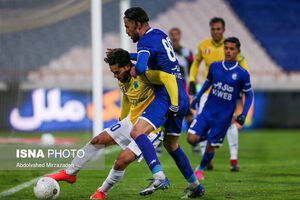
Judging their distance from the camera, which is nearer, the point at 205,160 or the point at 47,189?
the point at 47,189

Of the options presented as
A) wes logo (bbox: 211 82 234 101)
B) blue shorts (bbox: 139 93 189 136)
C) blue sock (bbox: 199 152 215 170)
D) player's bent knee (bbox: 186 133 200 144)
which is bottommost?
blue sock (bbox: 199 152 215 170)

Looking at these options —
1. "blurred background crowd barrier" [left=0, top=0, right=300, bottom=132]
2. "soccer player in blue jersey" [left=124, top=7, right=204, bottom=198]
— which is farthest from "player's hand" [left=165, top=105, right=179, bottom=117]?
"blurred background crowd barrier" [left=0, top=0, right=300, bottom=132]

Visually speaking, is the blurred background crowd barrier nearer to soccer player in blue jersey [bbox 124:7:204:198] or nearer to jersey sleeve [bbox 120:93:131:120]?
jersey sleeve [bbox 120:93:131:120]

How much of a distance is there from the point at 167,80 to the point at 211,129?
7.90 ft

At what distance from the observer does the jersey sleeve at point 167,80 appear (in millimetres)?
5094

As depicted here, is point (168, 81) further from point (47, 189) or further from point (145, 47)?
point (47, 189)

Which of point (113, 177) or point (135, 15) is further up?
point (135, 15)

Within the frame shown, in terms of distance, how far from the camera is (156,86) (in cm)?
522

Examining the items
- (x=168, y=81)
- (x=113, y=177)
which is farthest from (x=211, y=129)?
(x=113, y=177)

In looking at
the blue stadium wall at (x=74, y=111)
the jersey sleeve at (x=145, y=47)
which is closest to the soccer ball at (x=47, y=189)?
the jersey sleeve at (x=145, y=47)

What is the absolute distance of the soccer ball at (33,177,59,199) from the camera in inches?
203

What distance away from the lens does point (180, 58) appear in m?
10.3

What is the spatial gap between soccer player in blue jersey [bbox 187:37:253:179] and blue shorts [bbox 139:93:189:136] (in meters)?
1.98

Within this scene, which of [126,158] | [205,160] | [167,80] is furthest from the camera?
[205,160]
